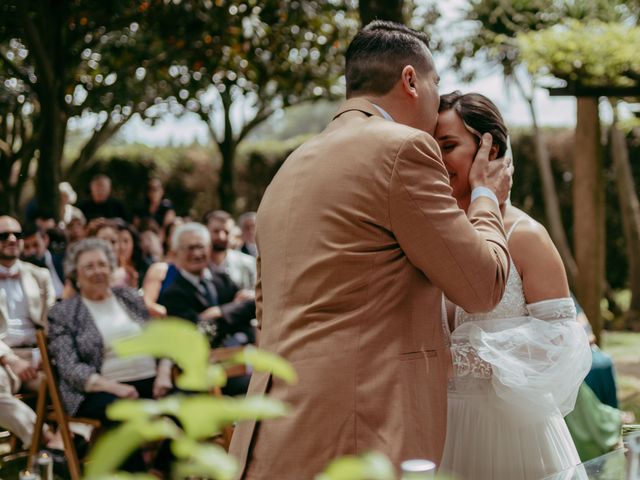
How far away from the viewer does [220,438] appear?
6551mm

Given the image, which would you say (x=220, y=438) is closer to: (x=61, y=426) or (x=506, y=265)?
(x=61, y=426)

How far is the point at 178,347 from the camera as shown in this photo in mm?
771

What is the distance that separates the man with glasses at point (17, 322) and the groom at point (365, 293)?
447 centimetres

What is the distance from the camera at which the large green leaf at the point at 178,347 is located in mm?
767

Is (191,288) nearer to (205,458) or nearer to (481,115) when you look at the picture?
(481,115)

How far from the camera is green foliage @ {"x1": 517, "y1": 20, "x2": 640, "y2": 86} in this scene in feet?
24.7

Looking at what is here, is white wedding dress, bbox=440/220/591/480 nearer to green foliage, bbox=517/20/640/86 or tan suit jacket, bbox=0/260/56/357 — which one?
tan suit jacket, bbox=0/260/56/357

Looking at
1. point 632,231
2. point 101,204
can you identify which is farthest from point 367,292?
point 632,231

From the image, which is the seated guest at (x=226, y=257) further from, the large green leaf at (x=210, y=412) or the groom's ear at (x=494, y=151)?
the large green leaf at (x=210, y=412)

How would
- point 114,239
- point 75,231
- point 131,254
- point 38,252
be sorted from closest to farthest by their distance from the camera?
point 114,239
point 38,252
point 131,254
point 75,231

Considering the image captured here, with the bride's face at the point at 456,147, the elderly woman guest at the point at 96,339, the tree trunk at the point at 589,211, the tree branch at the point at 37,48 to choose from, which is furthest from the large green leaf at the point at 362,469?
the tree trunk at the point at 589,211

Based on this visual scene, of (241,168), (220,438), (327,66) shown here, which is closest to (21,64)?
(327,66)

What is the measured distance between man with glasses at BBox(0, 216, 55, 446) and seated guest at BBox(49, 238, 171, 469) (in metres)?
0.44

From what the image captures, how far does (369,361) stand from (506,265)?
425 mm
